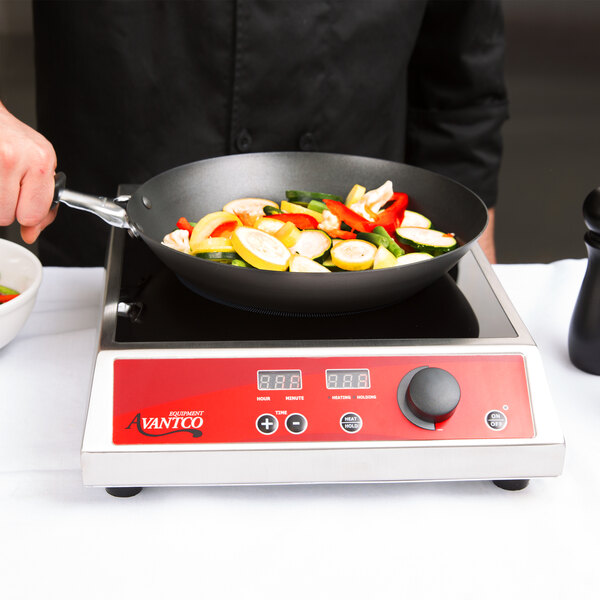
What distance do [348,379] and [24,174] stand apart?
489 millimetres

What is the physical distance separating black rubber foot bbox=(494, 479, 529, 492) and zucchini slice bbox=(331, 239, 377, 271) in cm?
30

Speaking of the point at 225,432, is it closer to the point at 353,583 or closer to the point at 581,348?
the point at 353,583

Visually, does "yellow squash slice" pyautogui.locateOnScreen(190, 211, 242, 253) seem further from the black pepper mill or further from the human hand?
the black pepper mill

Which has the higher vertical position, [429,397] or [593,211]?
[593,211]

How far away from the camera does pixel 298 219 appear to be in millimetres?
1032

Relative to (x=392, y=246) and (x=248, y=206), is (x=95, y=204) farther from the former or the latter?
(x=392, y=246)

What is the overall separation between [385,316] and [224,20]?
790 mm

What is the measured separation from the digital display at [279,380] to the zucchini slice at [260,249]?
14 cm

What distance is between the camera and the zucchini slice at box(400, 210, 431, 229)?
1067 mm

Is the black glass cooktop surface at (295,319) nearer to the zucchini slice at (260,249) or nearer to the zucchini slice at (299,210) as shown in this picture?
the zucchini slice at (260,249)

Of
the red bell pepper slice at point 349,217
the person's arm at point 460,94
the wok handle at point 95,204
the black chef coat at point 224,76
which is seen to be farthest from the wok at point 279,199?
the person's arm at point 460,94

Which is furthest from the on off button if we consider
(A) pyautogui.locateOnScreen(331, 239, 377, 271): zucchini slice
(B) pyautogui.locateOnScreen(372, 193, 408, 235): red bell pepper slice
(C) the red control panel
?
(B) pyautogui.locateOnScreen(372, 193, 408, 235): red bell pepper slice

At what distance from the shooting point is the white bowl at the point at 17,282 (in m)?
0.97

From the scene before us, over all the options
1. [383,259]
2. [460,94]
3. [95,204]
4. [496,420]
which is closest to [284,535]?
[496,420]
